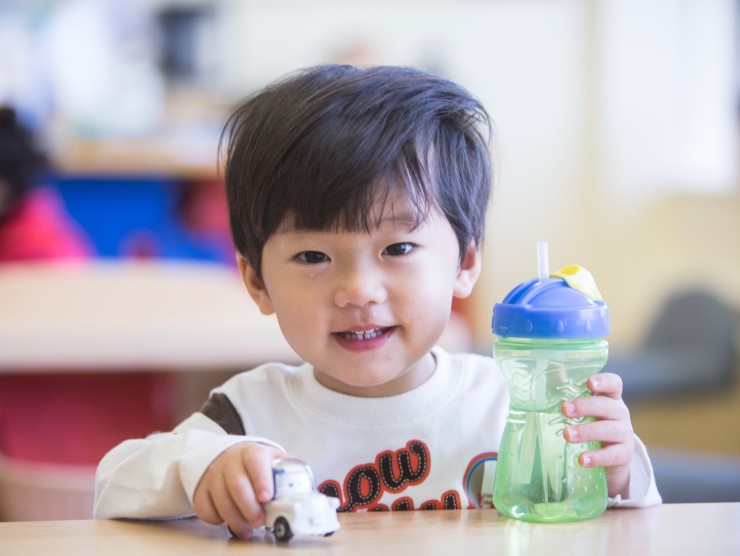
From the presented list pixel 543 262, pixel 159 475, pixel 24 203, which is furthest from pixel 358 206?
pixel 24 203

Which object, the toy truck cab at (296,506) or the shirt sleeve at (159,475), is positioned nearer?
the toy truck cab at (296,506)

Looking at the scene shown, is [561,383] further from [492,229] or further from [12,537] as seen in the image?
[492,229]

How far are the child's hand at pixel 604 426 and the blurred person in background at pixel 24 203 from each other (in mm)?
2134

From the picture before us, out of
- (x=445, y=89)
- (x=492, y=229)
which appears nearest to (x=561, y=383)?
(x=445, y=89)

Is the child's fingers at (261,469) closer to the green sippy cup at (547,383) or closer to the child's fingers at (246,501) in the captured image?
the child's fingers at (246,501)

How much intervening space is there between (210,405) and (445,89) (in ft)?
1.18

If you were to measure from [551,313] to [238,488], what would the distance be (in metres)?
0.25

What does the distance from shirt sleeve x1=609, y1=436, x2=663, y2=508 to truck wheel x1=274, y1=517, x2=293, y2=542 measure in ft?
0.92

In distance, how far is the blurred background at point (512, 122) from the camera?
14.7 ft

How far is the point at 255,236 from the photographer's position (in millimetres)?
966

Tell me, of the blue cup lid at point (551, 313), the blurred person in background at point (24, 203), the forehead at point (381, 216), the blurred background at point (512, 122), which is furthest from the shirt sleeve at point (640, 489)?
the blurred background at point (512, 122)

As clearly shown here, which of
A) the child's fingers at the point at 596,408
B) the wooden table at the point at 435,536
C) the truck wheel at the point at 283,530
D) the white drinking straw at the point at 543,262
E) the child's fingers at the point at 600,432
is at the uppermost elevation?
the white drinking straw at the point at 543,262

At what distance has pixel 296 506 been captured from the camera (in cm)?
72

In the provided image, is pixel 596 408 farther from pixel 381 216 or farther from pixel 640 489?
pixel 381 216
